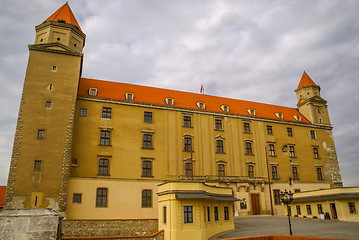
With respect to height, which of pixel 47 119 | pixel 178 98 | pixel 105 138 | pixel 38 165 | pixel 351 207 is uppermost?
pixel 178 98

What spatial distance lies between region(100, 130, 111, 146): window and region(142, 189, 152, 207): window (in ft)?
21.7

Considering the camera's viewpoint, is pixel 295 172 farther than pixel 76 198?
Yes

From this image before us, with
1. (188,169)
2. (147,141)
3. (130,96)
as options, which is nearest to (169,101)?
(130,96)

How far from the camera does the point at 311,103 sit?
45.2 m

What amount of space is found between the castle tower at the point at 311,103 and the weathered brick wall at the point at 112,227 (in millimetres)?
31218

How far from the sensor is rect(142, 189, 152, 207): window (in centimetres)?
3050

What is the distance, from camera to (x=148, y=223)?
27.0 meters

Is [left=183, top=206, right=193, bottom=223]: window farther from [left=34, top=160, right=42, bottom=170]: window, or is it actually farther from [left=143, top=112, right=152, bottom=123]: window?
[left=143, top=112, right=152, bottom=123]: window

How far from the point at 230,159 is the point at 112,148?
15017mm

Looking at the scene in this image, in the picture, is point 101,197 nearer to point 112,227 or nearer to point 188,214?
point 112,227

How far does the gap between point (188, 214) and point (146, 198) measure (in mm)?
10059

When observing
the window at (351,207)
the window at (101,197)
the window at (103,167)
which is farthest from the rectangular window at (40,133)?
the window at (351,207)

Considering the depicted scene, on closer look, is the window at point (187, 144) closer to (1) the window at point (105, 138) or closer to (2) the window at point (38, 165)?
(1) the window at point (105, 138)

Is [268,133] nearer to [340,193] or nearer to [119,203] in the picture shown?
[340,193]
